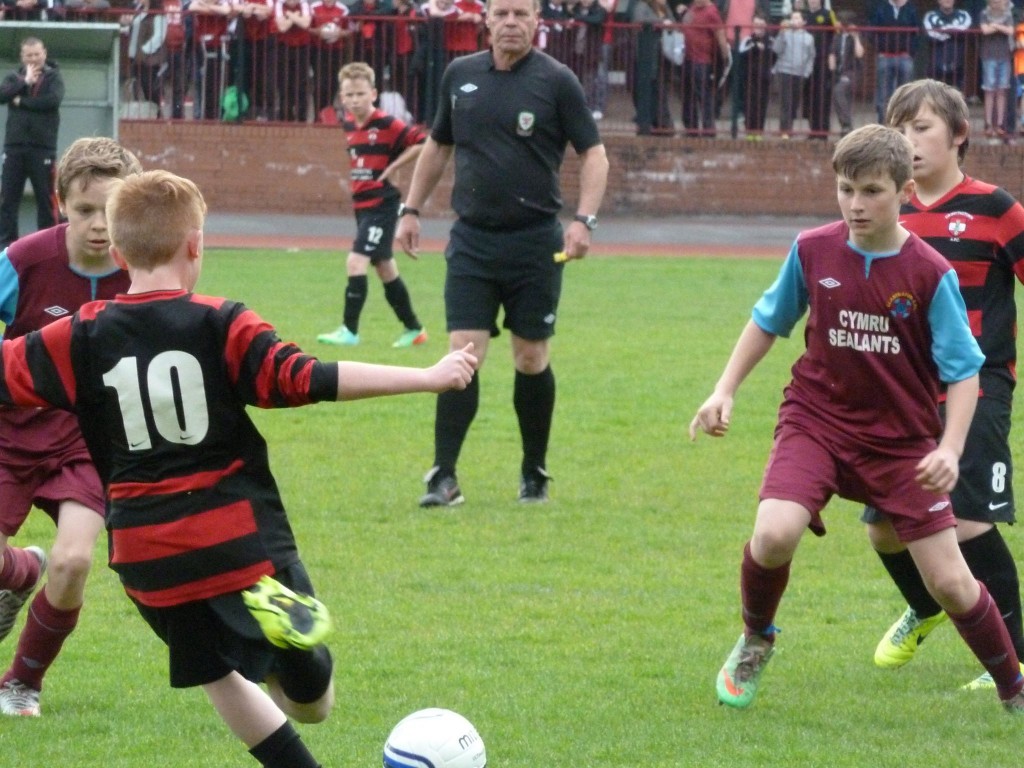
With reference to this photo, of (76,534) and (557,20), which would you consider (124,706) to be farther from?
(557,20)

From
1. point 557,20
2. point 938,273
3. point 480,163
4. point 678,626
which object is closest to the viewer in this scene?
point 938,273

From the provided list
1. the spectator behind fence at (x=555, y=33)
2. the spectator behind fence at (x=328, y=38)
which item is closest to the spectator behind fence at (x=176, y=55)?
the spectator behind fence at (x=328, y=38)

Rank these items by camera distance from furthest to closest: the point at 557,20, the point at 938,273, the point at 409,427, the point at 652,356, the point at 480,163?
the point at 557,20, the point at 652,356, the point at 409,427, the point at 480,163, the point at 938,273

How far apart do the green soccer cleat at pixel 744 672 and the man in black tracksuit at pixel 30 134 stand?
1345cm

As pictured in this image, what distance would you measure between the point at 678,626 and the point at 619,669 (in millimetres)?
568

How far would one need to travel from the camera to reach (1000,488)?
505 cm

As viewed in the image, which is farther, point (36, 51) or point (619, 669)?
point (36, 51)

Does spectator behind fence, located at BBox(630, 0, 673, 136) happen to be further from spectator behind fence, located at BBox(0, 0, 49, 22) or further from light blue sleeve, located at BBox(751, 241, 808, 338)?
light blue sleeve, located at BBox(751, 241, 808, 338)

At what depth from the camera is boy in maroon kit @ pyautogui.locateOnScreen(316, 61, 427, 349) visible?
12.3m

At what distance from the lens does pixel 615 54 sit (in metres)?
24.0

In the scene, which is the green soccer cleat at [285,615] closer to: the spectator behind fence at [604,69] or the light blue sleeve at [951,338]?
the light blue sleeve at [951,338]

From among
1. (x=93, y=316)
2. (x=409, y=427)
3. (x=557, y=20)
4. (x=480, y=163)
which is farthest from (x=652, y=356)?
(x=557, y=20)

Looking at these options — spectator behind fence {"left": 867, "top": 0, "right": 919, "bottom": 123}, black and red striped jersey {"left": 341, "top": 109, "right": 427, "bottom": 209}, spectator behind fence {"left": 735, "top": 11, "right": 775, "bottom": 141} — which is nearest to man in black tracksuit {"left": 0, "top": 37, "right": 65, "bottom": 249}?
black and red striped jersey {"left": 341, "top": 109, "right": 427, "bottom": 209}

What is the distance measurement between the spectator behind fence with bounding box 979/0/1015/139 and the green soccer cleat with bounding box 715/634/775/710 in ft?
66.2
